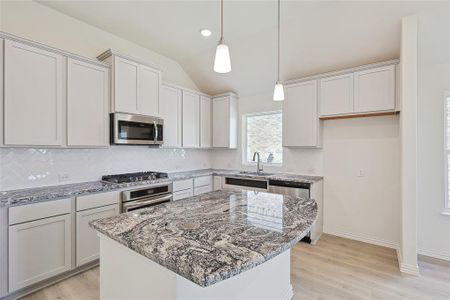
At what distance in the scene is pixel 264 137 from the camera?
4531 mm

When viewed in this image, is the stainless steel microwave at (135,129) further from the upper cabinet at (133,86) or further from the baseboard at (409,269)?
the baseboard at (409,269)

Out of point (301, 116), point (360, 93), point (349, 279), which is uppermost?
point (360, 93)

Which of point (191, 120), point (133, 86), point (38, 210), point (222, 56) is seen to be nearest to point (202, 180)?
point (191, 120)

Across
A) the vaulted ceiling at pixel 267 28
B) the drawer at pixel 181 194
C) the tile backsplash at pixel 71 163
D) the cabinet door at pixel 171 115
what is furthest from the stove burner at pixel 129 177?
the vaulted ceiling at pixel 267 28

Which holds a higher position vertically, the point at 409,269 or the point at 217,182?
the point at 217,182

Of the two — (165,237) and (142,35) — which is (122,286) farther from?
(142,35)

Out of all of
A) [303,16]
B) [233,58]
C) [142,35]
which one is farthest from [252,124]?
[142,35]

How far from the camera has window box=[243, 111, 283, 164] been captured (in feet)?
14.3

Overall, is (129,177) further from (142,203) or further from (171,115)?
(171,115)

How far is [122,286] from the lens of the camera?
4.54 ft

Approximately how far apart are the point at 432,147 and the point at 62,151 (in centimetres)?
469

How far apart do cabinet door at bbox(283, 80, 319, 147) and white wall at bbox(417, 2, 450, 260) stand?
1.29 metres

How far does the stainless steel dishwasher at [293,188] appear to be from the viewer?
3355mm

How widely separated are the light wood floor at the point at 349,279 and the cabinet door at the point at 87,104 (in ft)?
5.09
